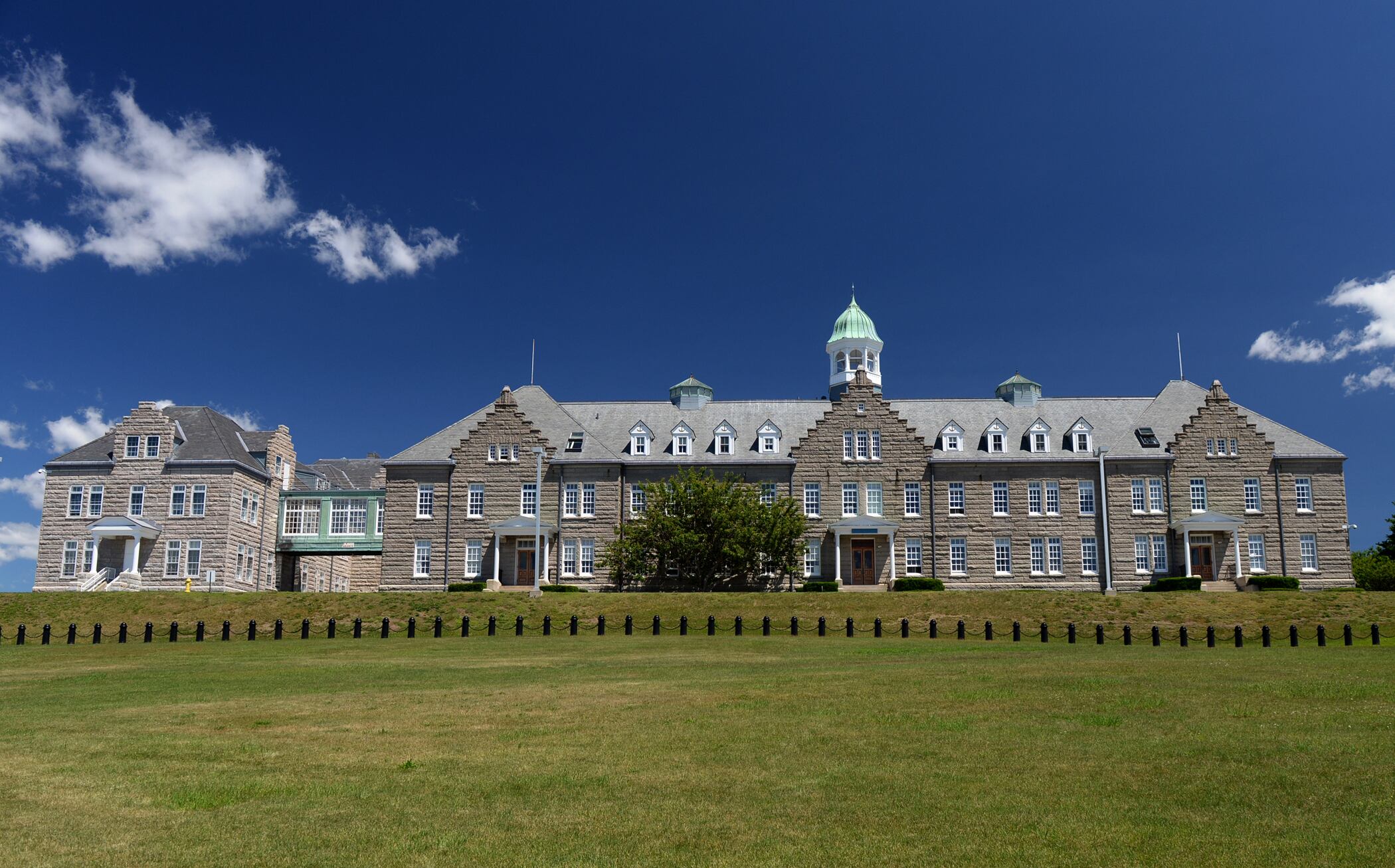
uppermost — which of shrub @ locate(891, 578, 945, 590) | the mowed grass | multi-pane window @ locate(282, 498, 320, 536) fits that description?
multi-pane window @ locate(282, 498, 320, 536)

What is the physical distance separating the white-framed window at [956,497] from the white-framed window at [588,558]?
20487 millimetres

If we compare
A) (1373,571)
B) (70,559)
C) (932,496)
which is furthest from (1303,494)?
(70,559)

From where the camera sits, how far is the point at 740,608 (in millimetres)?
47625

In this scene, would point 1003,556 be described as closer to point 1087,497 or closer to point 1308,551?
point 1087,497

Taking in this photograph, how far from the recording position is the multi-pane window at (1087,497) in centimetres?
6350

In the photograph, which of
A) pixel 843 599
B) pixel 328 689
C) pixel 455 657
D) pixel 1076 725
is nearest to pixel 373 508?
pixel 843 599

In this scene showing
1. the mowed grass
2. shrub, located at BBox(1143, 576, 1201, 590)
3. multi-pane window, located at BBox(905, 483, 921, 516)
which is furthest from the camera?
multi-pane window, located at BBox(905, 483, 921, 516)

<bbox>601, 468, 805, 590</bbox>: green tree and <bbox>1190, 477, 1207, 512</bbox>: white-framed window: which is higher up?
<bbox>1190, 477, 1207, 512</bbox>: white-framed window

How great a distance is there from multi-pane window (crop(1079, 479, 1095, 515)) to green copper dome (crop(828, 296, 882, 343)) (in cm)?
1740

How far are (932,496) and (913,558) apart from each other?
3.68 meters

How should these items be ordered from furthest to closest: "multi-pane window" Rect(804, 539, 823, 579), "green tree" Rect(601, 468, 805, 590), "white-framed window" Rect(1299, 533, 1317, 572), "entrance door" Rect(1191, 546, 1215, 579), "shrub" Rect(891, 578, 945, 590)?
"multi-pane window" Rect(804, 539, 823, 579)
"entrance door" Rect(1191, 546, 1215, 579)
"white-framed window" Rect(1299, 533, 1317, 572)
"green tree" Rect(601, 468, 805, 590)
"shrub" Rect(891, 578, 945, 590)

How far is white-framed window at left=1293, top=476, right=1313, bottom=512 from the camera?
62469 millimetres

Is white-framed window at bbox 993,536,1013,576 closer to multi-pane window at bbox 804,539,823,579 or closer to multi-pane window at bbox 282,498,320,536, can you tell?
multi-pane window at bbox 804,539,823,579

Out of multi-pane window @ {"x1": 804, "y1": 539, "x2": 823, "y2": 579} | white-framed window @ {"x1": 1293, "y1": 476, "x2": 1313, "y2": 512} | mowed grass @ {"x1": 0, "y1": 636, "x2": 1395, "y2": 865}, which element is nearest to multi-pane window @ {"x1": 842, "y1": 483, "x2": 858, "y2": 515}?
multi-pane window @ {"x1": 804, "y1": 539, "x2": 823, "y2": 579}
